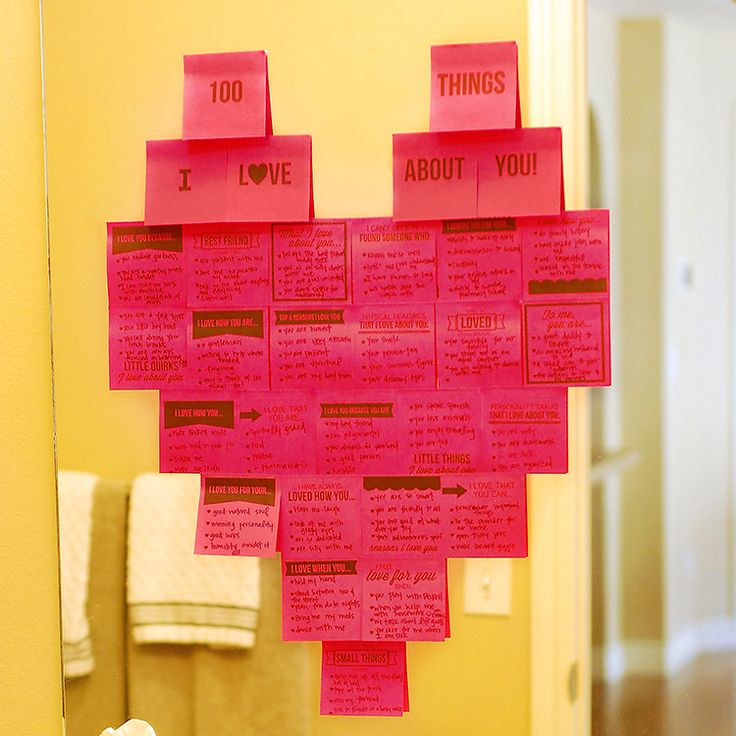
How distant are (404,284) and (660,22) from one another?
1.46ft

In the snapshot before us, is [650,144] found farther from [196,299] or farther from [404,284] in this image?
[196,299]

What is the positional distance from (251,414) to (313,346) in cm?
9

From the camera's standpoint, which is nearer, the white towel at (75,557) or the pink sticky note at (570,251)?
the pink sticky note at (570,251)

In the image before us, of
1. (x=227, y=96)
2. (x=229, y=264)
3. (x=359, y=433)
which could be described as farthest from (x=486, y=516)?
(x=227, y=96)

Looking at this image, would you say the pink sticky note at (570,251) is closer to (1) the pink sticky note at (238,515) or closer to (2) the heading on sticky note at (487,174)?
(2) the heading on sticky note at (487,174)

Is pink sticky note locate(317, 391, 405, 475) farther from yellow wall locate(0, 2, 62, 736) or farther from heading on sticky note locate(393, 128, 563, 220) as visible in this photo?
yellow wall locate(0, 2, 62, 736)

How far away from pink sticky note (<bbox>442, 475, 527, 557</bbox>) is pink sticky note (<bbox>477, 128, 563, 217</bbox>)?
10.1 inches

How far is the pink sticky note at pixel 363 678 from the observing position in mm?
801

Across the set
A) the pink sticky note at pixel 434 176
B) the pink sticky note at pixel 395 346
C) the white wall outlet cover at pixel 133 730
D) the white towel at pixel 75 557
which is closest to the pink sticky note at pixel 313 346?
Result: the pink sticky note at pixel 395 346

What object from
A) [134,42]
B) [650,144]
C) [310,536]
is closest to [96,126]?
[134,42]

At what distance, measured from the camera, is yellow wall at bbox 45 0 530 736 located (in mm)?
786

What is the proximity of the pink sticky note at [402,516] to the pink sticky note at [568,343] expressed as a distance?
15 cm

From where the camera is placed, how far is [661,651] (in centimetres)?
86

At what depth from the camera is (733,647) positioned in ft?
2.84
